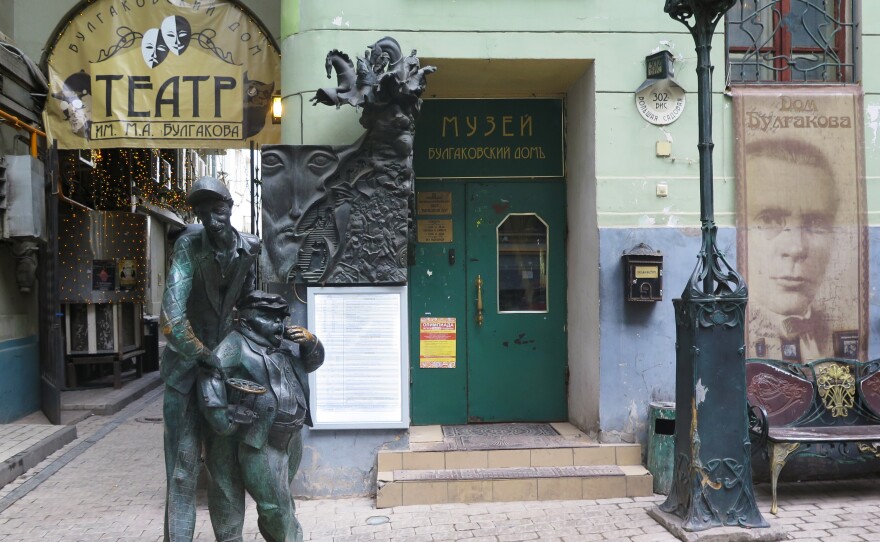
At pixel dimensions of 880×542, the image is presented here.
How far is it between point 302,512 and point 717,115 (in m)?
4.88

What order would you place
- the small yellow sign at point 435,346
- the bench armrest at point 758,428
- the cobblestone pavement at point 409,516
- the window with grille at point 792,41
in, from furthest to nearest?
the small yellow sign at point 435,346 → the window with grille at point 792,41 → the bench armrest at point 758,428 → the cobblestone pavement at point 409,516

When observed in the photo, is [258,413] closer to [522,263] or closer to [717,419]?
[717,419]

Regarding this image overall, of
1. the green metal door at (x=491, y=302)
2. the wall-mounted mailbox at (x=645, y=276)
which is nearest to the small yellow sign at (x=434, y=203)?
the green metal door at (x=491, y=302)

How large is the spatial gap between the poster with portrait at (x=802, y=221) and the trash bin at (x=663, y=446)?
105 centimetres

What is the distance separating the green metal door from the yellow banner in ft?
6.60

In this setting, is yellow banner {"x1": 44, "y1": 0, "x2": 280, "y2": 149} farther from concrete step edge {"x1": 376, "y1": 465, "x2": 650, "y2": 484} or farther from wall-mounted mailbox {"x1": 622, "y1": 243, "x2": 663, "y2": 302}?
wall-mounted mailbox {"x1": 622, "y1": 243, "x2": 663, "y2": 302}

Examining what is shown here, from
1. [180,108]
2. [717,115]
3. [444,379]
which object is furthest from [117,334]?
[717,115]

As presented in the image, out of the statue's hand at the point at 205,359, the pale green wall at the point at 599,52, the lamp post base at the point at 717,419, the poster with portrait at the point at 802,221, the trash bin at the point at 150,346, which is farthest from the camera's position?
the trash bin at the point at 150,346

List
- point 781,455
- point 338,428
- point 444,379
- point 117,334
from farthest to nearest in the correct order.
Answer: point 117,334 → point 444,379 → point 338,428 → point 781,455

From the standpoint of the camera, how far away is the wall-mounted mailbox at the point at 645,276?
236 inches

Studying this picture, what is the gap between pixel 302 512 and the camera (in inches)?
220

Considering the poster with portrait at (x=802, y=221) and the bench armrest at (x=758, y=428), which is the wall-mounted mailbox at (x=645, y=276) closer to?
the poster with portrait at (x=802, y=221)

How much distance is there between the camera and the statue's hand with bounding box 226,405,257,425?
12.1ft

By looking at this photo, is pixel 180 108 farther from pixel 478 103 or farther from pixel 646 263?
pixel 646 263
